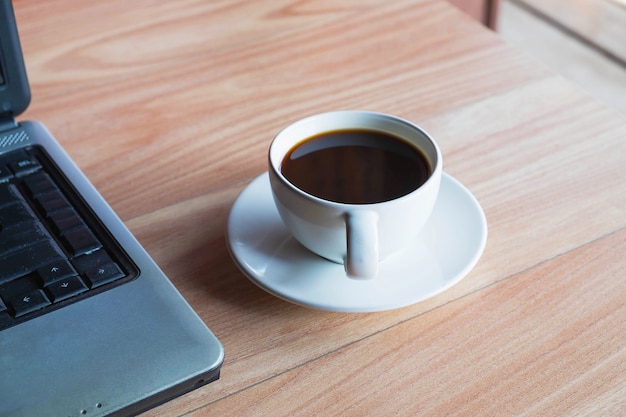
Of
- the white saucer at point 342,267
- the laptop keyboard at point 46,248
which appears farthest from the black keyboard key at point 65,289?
the white saucer at point 342,267

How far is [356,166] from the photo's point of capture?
56 centimetres

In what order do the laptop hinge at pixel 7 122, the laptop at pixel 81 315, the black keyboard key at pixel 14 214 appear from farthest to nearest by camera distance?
the laptop hinge at pixel 7 122, the black keyboard key at pixel 14 214, the laptop at pixel 81 315

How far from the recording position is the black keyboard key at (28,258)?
505mm

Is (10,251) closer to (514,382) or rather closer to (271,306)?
(271,306)

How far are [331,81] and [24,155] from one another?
0.31 metres

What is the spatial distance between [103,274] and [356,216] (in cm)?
17

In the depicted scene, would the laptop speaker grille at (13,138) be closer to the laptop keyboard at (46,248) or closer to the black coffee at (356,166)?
the laptop keyboard at (46,248)

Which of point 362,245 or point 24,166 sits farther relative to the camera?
point 24,166

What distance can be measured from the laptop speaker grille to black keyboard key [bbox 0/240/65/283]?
137 mm

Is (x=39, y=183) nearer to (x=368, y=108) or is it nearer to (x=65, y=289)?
(x=65, y=289)

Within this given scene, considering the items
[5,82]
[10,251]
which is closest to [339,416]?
[10,251]

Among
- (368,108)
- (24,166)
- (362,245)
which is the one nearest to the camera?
(362,245)

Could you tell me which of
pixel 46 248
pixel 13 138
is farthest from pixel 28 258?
pixel 13 138

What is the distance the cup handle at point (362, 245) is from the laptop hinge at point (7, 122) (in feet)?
1.08
